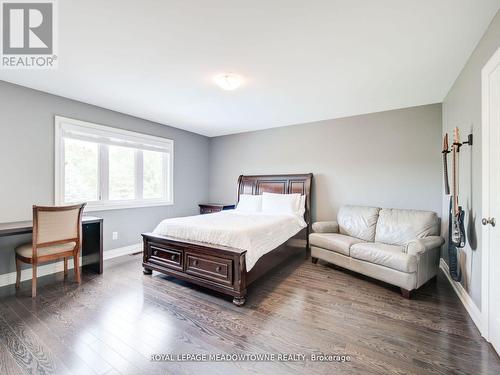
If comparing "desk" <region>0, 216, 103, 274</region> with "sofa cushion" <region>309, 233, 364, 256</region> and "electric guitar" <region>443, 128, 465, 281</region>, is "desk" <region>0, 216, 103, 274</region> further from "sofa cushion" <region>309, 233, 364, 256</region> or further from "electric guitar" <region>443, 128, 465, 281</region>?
"electric guitar" <region>443, 128, 465, 281</region>

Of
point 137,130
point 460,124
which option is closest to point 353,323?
point 460,124

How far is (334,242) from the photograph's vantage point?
3271 mm

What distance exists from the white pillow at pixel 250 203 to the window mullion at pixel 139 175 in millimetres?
1904

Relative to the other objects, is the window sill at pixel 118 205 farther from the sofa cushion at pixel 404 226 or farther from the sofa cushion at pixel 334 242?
the sofa cushion at pixel 404 226

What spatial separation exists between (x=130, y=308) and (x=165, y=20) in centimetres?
262

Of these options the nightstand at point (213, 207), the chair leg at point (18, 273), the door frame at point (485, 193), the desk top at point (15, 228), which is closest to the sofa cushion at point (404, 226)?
the door frame at point (485, 193)

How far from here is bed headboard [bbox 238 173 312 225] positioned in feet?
14.5

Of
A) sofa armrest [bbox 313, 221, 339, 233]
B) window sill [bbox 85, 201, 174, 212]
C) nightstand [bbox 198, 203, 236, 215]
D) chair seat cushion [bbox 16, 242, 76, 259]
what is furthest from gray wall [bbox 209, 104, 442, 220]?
chair seat cushion [bbox 16, 242, 76, 259]

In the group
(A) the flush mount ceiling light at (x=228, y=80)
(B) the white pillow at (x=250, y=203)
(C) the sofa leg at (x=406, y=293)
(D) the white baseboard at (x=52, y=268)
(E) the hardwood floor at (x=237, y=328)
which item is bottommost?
(E) the hardwood floor at (x=237, y=328)

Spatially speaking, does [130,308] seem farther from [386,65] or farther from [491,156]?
[386,65]

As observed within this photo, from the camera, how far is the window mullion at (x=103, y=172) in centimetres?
375

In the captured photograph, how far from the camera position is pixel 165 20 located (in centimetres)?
179

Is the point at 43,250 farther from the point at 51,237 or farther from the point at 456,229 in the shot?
the point at 456,229

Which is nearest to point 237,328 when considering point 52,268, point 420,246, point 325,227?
point 420,246
